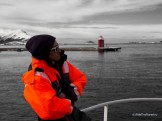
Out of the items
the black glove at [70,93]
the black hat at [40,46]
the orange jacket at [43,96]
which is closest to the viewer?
the orange jacket at [43,96]

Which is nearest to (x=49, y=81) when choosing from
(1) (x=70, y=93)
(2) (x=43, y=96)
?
(2) (x=43, y=96)

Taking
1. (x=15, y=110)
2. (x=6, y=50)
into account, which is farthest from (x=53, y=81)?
(x=6, y=50)

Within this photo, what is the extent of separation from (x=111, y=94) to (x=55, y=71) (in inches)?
976

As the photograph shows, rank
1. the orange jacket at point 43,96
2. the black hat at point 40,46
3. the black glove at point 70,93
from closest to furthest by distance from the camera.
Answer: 1. the orange jacket at point 43,96
2. the black hat at point 40,46
3. the black glove at point 70,93

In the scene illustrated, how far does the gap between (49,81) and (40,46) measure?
1.12 ft

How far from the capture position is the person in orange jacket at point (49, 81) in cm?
245

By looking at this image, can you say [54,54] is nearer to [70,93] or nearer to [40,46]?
[40,46]

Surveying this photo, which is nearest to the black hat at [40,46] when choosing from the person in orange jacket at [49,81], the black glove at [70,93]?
the person in orange jacket at [49,81]

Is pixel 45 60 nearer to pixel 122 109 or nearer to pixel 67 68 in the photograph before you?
pixel 67 68

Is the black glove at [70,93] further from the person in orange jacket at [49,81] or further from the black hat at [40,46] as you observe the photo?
the black hat at [40,46]

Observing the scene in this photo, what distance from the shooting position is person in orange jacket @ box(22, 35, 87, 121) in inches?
96.3

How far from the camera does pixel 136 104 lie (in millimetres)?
21828

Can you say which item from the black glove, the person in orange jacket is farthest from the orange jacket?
the black glove

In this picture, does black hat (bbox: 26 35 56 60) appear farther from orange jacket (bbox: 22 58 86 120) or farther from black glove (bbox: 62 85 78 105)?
black glove (bbox: 62 85 78 105)
